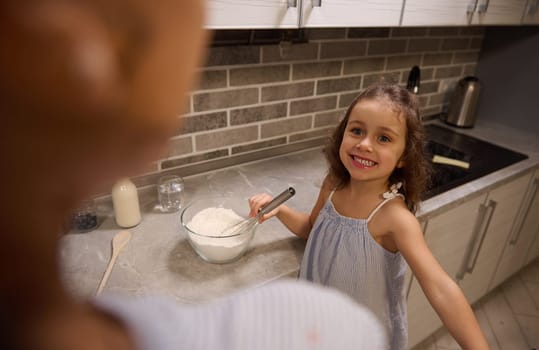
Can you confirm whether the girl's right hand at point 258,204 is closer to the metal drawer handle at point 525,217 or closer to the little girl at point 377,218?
the little girl at point 377,218

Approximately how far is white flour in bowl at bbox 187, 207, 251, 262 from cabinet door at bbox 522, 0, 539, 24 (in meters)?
1.45

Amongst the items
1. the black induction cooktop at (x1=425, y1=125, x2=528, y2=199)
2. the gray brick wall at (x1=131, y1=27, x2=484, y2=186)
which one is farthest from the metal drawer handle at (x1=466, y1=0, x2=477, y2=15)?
the black induction cooktop at (x1=425, y1=125, x2=528, y2=199)

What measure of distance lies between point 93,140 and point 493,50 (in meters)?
2.26

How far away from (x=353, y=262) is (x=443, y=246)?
0.54 metres

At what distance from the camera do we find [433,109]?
6.35 feet

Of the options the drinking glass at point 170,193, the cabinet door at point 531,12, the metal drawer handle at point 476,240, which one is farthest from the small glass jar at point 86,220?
the cabinet door at point 531,12

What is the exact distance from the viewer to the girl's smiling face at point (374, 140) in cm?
83

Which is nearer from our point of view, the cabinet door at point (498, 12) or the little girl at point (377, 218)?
the little girl at point (377, 218)

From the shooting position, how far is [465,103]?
1.78 m

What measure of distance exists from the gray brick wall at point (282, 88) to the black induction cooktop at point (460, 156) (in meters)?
0.32

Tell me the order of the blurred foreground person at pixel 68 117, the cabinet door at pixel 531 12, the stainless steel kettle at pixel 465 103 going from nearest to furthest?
the blurred foreground person at pixel 68 117 < the cabinet door at pixel 531 12 < the stainless steel kettle at pixel 465 103

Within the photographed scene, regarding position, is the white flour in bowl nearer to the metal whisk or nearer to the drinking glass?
the metal whisk

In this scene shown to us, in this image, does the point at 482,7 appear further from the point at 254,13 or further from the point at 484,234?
the point at 254,13

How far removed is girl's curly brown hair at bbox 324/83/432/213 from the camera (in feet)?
2.78
